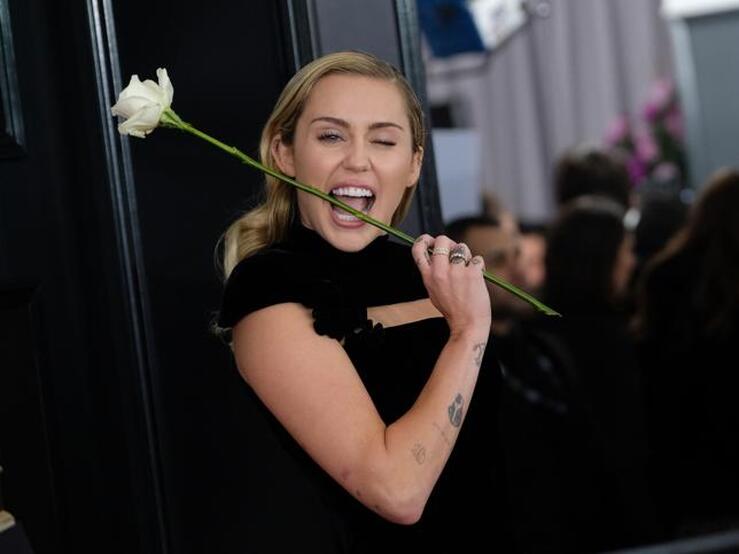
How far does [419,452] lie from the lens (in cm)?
126

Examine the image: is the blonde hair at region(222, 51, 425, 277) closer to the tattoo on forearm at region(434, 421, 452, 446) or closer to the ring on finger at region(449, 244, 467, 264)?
the ring on finger at region(449, 244, 467, 264)

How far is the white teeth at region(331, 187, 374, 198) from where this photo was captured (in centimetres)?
135

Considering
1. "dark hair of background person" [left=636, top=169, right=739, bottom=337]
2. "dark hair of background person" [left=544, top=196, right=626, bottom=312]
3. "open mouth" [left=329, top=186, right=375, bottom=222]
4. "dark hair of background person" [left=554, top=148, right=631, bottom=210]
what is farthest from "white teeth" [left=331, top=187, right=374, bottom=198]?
"dark hair of background person" [left=554, top=148, right=631, bottom=210]

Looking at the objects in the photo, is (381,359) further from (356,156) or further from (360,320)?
(356,156)

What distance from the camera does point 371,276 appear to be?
1.38m

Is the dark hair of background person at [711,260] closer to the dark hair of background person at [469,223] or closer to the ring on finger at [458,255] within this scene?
the dark hair of background person at [469,223]

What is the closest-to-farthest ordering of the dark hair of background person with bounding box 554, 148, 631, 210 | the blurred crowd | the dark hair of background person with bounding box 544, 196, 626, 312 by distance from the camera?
the blurred crowd
the dark hair of background person with bounding box 544, 196, 626, 312
the dark hair of background person with bounding box 554, 148, 631, 210

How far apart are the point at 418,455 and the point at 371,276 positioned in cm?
21

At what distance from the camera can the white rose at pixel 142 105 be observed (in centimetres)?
131

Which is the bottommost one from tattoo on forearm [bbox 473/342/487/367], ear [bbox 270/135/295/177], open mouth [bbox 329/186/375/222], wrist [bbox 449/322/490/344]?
tattoo on forearm [bbox 473/342/487/367]

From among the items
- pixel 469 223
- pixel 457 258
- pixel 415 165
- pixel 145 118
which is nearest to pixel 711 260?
pixel 469 223

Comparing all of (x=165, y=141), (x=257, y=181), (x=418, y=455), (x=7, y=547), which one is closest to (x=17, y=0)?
(x=165, y=141)

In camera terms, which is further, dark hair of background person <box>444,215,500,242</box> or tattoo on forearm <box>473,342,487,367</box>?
dark hair of background person <box>444,215,500,242</box>

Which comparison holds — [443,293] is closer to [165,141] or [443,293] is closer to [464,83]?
[165,141]
